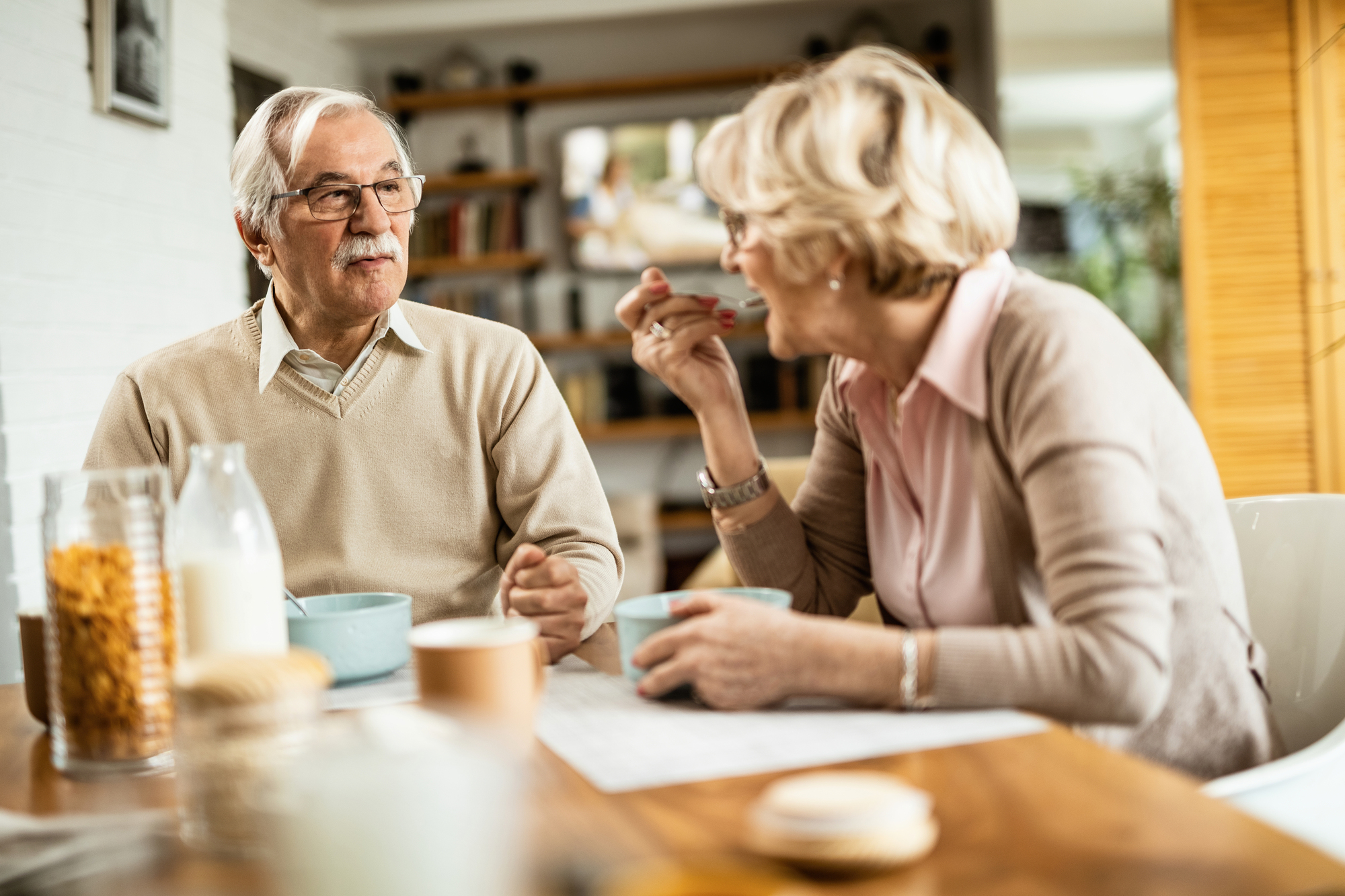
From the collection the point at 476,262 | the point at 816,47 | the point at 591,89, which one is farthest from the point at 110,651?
the point at 816,47

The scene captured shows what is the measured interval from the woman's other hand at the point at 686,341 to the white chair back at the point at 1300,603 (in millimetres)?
645

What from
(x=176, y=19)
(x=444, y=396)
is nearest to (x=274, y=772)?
(x=444, y=396)

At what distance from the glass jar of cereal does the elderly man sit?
69cm

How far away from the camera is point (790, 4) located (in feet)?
Result: 16.6

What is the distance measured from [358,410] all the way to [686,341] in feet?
1.87

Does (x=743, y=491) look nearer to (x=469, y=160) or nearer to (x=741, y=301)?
(x=741, y=301)

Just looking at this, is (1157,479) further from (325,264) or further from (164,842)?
(325,264)

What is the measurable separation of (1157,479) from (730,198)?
483 mm

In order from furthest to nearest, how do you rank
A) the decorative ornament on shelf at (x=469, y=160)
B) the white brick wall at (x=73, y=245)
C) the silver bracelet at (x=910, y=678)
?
1. the decorative ornament on shelf at (x=469, y=160)
2. the white brick wall at (x=73, y=245)
3. the silver bracelet at (x=910, y=678)

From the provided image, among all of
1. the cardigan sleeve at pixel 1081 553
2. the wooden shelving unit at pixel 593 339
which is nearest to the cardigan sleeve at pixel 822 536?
the cardigan sleeve at pixel 1081 553

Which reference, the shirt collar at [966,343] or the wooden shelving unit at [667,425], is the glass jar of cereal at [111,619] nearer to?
the shirt collar at [966,343]

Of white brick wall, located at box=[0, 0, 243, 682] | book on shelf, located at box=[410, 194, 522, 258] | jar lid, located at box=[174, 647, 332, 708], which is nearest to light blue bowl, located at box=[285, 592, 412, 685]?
jar lid, located at box=[174, 647, 332, 708]

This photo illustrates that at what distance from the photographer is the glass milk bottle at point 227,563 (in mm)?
863

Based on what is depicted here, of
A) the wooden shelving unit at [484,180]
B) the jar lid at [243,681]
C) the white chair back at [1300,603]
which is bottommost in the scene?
the white chair back at [1300,603]
